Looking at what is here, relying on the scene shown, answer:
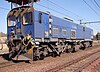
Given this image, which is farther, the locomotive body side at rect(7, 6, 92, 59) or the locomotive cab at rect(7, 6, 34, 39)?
the locomotive cab at rect(7, 6, 34, 39)

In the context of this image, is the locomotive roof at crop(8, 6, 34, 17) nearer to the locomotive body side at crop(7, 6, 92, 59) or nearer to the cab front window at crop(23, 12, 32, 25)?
the locomotive body side at crop(7, 6, 92, 59)

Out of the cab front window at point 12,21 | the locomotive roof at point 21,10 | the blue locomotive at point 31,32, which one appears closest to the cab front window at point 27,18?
the blue locomotive at point 31,32

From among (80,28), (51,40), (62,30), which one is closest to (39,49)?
(51,40)

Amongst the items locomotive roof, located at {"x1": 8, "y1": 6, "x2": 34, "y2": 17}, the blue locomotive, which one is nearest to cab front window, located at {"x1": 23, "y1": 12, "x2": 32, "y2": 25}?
the blue locomotive

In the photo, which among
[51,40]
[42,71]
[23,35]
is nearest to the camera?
[42,71]

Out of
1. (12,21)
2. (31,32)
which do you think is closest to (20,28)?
(31,32)

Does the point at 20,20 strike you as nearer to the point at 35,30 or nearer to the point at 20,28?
the point at 20,28

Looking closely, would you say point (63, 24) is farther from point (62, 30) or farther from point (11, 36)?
point (11, 36)

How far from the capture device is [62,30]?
19.1m

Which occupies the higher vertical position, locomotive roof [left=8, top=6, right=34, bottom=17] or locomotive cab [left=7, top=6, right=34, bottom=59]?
locomotive roof [left=8, top=6, right=34, bottom=17]

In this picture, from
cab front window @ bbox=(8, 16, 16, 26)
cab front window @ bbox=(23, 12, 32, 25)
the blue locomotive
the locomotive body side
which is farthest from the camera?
cab front window @ bbox=(8, 16, 16, 26)

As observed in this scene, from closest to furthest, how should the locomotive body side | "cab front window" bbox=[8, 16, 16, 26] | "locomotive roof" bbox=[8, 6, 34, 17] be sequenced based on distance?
the locomotive body side < "locomotive roof" bbox=[8, 6, 34, 17] < "cab front window" bbox=[8, 16, 16, 26]

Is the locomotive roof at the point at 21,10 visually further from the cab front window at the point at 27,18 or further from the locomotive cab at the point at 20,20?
the cab front window at the point at 27,18

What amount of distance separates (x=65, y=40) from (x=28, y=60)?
6.39 m
